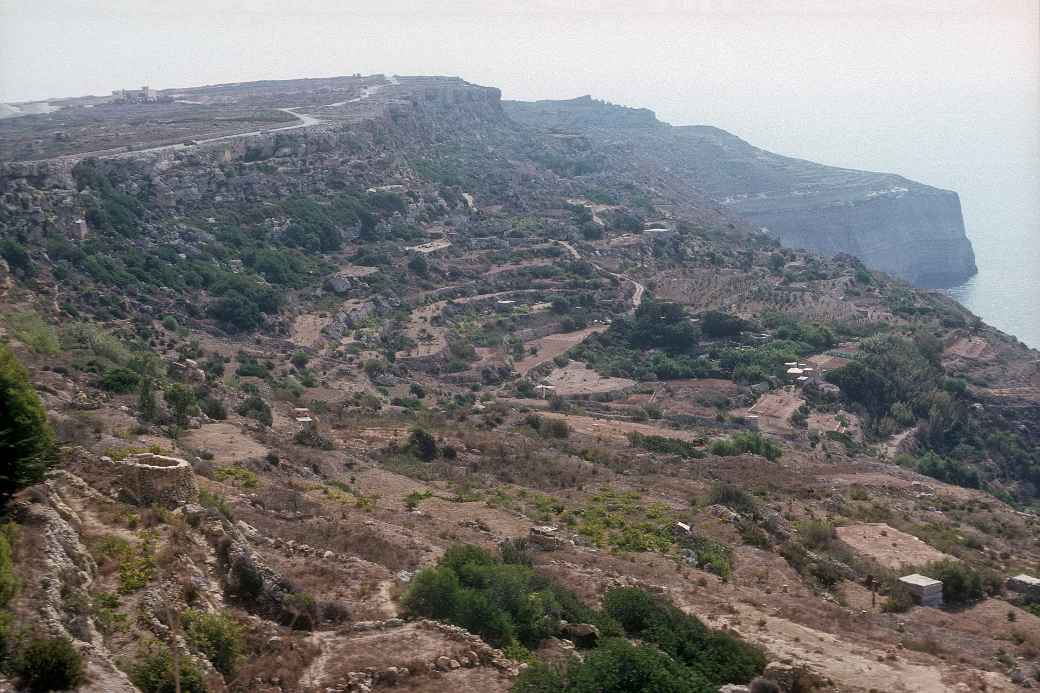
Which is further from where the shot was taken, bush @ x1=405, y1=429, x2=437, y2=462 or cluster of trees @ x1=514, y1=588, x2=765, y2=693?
bush @ x1=405, y1=429, x2=437, y2=462

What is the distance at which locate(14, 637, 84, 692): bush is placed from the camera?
7.91 m

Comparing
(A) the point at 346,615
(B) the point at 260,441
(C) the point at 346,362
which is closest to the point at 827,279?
(C) the point at 346,362

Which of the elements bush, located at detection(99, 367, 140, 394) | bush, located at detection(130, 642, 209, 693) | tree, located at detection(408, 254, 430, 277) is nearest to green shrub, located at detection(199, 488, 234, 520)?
bush, located at detection(130, 642, 209, 693)

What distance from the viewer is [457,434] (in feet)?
85.9

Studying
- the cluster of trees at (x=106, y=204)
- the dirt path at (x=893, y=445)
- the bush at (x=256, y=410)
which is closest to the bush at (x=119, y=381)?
the bush at (x=256, y=410)

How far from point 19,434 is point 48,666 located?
9.53ft

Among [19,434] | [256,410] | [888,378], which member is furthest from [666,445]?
[19,434]

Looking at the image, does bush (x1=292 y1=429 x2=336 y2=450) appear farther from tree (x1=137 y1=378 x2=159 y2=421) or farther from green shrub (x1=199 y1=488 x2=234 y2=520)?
green shrub (x1=199 y1=488 x2=234 y2=520)

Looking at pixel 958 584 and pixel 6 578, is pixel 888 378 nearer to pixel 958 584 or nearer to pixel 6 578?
pixel 958 584

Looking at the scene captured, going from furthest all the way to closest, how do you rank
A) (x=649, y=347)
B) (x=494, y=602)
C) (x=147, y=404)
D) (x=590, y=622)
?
(x=649, y=347)
(x=147, y=404)
(x=590, y=622)
(x=494, y=602)

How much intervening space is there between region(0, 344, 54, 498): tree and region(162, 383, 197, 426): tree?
10.0 meters

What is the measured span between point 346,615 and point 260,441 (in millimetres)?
10122

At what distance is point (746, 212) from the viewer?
106 meters

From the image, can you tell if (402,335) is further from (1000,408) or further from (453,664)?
(453,664)
